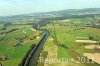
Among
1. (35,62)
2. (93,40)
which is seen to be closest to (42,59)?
(35,62)

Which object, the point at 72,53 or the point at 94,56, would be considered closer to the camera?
the point at 94,56

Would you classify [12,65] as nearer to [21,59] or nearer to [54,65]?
[21,59]

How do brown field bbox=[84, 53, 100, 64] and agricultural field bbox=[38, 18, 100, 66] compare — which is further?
brown field bbox=[84, 53, 100, 64]

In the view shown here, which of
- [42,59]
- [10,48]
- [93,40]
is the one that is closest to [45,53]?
[42,59]

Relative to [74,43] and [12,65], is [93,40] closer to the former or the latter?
[74,43]

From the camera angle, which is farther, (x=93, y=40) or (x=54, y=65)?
(x=93, y=40)

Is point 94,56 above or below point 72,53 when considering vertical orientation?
above

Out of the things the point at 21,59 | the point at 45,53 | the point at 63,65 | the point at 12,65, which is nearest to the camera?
the point at 63,65

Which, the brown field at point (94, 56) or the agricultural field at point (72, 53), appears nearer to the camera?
the agricultural field at point (72, 53)

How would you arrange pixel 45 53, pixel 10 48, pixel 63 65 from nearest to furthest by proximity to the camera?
pixel 63 65 → pixel 45 53 → pixel 10 48
